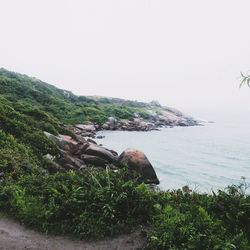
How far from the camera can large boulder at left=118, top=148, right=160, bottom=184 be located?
20.0 metres

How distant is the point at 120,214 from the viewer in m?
8.22

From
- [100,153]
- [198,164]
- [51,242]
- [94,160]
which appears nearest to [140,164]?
[94,160]

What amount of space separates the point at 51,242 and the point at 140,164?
42.1 ft

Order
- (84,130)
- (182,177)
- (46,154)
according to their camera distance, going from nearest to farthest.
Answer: (46,154) < (182,177) < (84,130)

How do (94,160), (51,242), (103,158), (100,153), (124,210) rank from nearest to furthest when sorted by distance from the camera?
(51,242)
(124,210)
(94,160)
(103,158)
(100,153)

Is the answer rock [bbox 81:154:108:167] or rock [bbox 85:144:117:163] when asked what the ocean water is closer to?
rock [bbox 85:144:117:163]

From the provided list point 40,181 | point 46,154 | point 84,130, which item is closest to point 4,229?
point 40,181

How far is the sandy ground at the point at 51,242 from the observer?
723cm

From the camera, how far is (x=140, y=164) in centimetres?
2005

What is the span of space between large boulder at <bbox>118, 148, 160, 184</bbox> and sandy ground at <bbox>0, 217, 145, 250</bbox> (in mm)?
12081

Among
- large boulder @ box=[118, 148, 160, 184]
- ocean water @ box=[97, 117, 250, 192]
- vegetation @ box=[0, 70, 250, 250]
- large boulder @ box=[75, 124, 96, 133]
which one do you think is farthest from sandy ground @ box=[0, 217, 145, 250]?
large boulder @ box=[75, 124, 96, 133]

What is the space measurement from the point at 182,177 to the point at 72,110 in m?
37.7

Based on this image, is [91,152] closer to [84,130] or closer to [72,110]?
[84,130]

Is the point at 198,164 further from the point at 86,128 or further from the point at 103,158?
the point at 86,128
